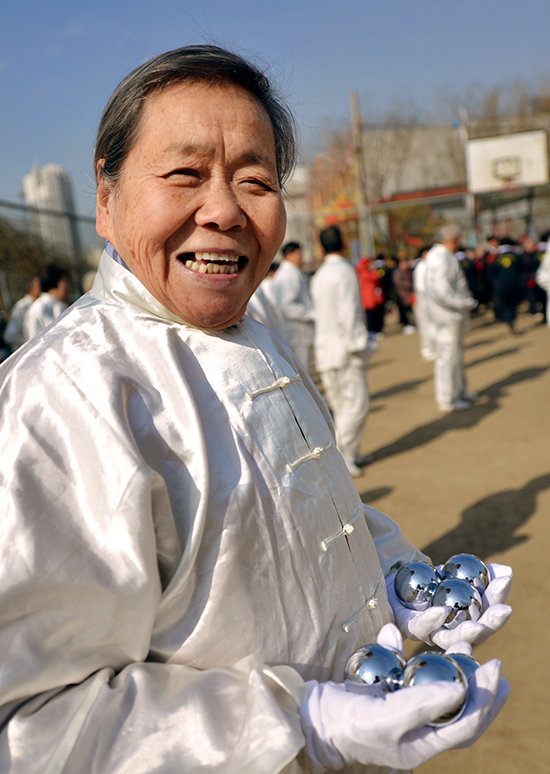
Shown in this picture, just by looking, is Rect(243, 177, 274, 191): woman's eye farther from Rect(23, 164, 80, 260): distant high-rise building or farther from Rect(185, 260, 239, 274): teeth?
Rect(23, 164, 80, 260): distant high-rise building

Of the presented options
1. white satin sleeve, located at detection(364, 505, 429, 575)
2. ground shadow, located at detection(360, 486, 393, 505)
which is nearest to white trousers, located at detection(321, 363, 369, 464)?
ground shadow, located at detection(360, 486, 393, 505)

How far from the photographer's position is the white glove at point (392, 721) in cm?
89

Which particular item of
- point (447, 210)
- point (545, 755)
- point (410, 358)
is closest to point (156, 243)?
point (545, 755)

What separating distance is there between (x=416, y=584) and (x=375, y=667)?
0.38 metres

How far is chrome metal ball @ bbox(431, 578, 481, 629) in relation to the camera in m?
1.29

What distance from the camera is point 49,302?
256 inches

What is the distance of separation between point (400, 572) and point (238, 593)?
524 millimetres

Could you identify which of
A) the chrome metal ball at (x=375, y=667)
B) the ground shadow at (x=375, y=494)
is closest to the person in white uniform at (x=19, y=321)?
the ground shadow at (x=375, y=494)

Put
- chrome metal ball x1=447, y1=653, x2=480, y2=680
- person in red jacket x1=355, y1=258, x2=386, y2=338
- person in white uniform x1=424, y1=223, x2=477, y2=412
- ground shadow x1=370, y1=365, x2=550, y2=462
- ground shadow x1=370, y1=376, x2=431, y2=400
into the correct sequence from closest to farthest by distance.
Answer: chrome metal ball x1=447, y1=653, x2=480, y2=680
ground shadow x1=370, y1=365, x2=550, y2=462
person in white uniform x1=424, y1=223, x2=477, y2=412
ground shadow x1=370, y1=376, x2=431, y2=400
person in red jacket x1=355, y1=258, x2=386, y2=338

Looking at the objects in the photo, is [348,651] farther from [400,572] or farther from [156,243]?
[156,243]

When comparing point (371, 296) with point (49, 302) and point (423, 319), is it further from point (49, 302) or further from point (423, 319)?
point (49, 302)

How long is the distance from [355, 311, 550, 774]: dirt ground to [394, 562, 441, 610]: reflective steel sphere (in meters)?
1.36

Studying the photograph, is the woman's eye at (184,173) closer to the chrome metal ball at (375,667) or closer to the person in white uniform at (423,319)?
the chrome metal ball at (375,667)

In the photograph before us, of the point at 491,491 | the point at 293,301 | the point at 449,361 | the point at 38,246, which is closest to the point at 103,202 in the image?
the point at 491,491
